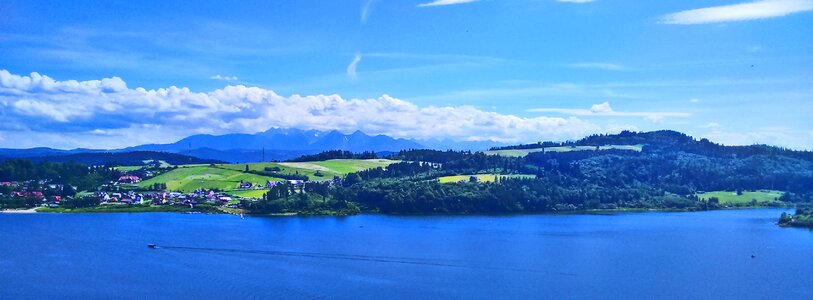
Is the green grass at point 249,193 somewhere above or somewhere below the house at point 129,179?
below

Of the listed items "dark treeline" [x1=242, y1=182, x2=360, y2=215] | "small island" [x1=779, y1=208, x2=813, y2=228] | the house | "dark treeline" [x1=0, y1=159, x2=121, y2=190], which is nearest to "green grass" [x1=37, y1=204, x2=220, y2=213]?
"dark treeline" [x1=242, y1=182, x2=360, y2=215]

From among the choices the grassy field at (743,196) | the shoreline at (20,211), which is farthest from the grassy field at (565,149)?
the shoreline at (20,211)

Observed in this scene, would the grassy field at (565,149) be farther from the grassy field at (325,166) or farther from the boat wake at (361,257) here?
the boat wake at (361,257)

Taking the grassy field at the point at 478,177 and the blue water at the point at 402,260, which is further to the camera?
the grassy field at the point at 478,177

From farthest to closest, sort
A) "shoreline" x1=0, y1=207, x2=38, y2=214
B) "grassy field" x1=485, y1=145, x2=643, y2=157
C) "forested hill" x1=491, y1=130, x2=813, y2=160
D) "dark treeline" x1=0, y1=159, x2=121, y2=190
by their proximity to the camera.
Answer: "grassy field" x1=485, y1=145, x2=643, y2=157, "forested hill" x1=491, y1=130, x2=813, y2=160, "dark treeline" x1=0, y1=159, x2=121, y2=190, "shoreline" x1=0, y1=207, x2=38, y2=214

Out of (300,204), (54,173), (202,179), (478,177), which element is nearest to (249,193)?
(300,204)

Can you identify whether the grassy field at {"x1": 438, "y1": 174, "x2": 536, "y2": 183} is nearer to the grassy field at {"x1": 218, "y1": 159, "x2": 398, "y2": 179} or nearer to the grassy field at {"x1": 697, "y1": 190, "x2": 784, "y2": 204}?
the grassy field at {"x1": 218, "y1": 159, "x2": 398, "y2": 179}

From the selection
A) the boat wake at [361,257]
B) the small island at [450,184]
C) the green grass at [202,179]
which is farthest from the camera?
the green grass at [202,179]

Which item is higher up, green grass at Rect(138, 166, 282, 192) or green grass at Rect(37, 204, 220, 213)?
green grass at Rect(138, 166, 282, 192)
